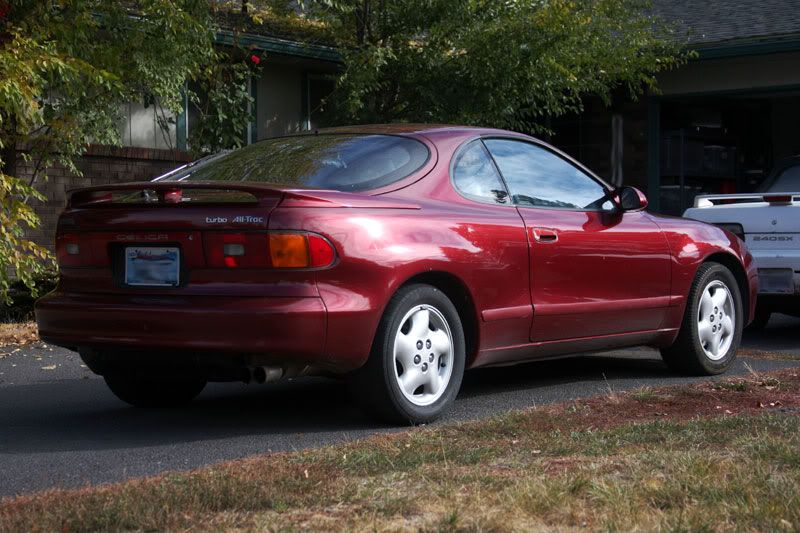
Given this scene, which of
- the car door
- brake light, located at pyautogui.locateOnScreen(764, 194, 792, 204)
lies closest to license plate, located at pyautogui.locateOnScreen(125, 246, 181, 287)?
the car door

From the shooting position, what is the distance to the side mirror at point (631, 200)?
7.52 meters

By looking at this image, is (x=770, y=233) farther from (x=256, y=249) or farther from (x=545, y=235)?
(x=256, y=249)

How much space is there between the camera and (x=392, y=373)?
19.6 feet

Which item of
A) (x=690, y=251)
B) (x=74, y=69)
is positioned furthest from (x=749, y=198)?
(x=74, y=69)

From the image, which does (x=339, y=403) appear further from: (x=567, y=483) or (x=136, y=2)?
(x=136, y=2)

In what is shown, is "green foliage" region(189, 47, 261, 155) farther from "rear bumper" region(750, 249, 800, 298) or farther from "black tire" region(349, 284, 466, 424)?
"black tire" region(349, 284, 466, 424)

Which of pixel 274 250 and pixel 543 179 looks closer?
pixel 274 250

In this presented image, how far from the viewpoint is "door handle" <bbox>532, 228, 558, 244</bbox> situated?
270 inches

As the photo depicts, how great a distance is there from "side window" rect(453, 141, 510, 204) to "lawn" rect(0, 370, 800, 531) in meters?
1.37

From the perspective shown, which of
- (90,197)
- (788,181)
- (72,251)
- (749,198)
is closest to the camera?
(72,251)

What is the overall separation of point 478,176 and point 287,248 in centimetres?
154

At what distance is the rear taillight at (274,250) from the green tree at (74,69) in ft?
14.1

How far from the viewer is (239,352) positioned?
570cm

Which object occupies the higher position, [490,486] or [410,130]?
[410,130]
